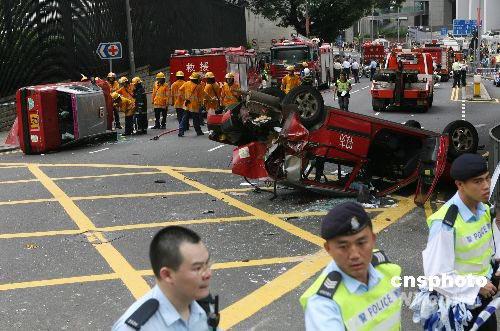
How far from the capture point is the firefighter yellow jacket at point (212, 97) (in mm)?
19438

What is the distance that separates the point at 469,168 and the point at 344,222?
127 cm

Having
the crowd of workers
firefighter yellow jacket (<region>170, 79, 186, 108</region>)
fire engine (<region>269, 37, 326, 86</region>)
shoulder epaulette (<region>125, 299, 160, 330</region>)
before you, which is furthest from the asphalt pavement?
fire engine (<region>269, 37, 326, 86</region>)

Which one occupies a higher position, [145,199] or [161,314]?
[161,314]

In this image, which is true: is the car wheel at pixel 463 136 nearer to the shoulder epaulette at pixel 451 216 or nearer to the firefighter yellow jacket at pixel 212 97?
the shoulder epaulette at pixel 451 216

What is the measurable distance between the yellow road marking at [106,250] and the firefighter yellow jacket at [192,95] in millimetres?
7029

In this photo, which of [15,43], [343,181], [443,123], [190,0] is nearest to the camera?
[343,181]

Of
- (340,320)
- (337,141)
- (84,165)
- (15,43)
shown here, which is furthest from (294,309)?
(15,43)

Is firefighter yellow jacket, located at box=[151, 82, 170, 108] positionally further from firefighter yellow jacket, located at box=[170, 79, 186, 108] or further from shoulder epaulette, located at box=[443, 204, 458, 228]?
shoulder epaulette, located at box=[443, 204, 458, 228]

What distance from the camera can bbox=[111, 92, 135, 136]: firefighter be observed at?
65.0ft

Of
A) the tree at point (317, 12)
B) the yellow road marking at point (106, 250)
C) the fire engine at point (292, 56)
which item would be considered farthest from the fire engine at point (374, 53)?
the yellow road marking at point (106, 250)

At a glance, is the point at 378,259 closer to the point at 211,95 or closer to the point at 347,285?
the point at 347,285

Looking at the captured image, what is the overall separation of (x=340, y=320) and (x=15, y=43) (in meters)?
22.6

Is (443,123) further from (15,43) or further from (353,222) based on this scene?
(353,222)

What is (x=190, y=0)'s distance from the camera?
4266 cm
